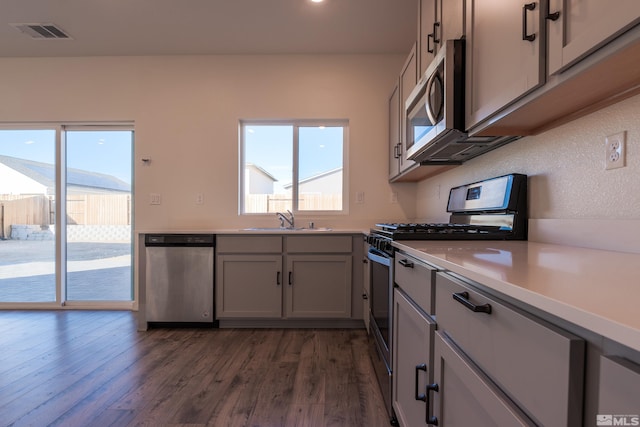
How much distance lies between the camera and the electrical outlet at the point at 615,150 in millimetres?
994

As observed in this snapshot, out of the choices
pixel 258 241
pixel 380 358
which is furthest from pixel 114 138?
pixel 380 358

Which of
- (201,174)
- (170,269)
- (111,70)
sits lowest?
(170,269)

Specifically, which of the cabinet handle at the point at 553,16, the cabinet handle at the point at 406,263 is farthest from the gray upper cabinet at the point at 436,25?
the cabinet handle at the point at 406,263

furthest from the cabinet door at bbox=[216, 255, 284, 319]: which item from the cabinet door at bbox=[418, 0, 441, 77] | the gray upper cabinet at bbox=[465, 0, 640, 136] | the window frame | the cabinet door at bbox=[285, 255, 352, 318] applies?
the gray upper cabinet at bbox=[465, 0, 640, 136]

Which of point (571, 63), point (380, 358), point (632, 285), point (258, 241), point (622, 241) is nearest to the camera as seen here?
point (632, 285)

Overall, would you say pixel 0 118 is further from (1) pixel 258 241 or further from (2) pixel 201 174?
(1) pixel 258 241

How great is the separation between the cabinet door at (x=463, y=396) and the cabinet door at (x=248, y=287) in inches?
72.3

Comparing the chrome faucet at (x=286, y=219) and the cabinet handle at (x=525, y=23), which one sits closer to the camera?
the cabinet handle at (x=525, y=23)

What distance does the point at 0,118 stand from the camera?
3.19 m

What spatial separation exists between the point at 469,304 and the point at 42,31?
12.5 feet

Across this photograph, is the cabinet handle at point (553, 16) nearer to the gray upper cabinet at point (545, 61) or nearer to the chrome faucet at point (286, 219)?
the gray upper cabinet at point (545, 61)

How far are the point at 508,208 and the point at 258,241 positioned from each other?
183cm

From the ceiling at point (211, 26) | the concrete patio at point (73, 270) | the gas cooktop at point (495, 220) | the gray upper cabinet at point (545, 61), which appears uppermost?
the ceiling at point (211, 26)

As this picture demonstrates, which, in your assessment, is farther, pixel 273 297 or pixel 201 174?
pixel 201 174
